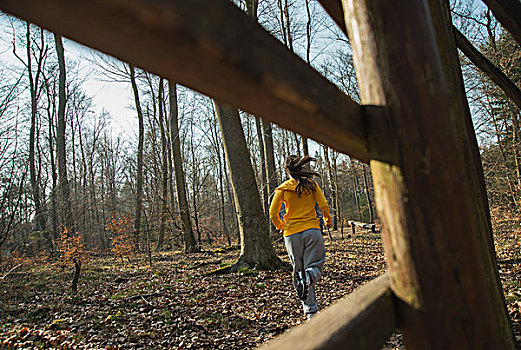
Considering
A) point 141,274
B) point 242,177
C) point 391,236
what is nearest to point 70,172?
point 141,274

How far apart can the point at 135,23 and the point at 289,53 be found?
0.38 meters

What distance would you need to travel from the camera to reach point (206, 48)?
0.59 meters

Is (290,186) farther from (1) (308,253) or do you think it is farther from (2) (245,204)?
(2) (245,204)

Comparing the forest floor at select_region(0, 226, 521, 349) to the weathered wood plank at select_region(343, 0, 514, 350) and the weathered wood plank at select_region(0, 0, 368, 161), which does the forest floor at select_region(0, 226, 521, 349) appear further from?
the weathered wood plank at select_region(0, 0, 368, 161)

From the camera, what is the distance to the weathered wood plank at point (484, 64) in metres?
3.28

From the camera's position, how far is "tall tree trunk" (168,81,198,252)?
47.0 ft

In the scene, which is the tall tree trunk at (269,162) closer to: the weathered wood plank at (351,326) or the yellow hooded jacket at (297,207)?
the yellow hooded jacket at (297,207)

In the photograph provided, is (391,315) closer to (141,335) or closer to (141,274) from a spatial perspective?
(141,335)

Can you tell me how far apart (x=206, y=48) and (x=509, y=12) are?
10.2ft

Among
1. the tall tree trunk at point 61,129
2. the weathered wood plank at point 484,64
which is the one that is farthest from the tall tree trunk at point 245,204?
the tall tree trunk at point 61,129

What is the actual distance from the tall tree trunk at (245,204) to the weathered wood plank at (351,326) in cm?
699

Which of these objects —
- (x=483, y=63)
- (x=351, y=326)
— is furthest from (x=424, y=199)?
(x=483, y=63)

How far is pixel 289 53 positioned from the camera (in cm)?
80

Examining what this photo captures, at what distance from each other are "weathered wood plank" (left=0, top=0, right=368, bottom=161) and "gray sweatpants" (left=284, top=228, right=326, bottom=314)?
3.82m
